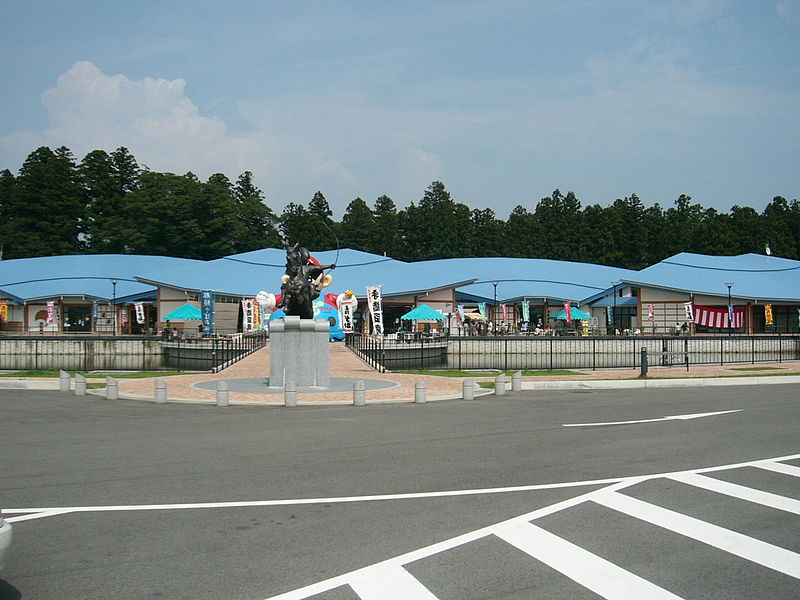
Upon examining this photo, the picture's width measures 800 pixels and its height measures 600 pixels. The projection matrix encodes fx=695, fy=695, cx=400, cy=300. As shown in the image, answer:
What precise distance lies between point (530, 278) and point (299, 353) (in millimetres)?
63716

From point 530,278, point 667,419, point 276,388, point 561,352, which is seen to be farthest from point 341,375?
point 530,278

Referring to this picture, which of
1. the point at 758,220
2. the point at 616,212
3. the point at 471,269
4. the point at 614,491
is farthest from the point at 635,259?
the point at 614,491

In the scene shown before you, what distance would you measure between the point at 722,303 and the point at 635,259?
1608 inches

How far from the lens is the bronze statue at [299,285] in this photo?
2239cm

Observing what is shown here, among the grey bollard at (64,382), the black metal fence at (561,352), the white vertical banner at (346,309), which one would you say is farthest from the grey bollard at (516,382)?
the white vertical banner at (346,309)

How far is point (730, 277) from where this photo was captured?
7175cm

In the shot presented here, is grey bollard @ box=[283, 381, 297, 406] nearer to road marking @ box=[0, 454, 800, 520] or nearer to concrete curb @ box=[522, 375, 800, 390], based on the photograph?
concrete curb @ box=[522, 375, 800, 390]

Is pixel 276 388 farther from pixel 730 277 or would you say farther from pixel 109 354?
pixel 730 277

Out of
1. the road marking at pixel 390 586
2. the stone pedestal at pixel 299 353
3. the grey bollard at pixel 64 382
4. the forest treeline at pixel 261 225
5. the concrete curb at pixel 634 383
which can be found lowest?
the concrete curb at pixel 634 383

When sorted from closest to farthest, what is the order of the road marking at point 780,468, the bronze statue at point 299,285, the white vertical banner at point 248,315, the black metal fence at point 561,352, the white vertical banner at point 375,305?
the road marking at point 780,468, the bronze statue at point 299,285, the black metal fence at point 561,352, the white vertical banner at point 375,305, the white vertical banner at point 248,315

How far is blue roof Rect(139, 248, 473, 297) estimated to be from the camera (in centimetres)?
6650

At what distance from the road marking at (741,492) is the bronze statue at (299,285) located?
14.8 meters

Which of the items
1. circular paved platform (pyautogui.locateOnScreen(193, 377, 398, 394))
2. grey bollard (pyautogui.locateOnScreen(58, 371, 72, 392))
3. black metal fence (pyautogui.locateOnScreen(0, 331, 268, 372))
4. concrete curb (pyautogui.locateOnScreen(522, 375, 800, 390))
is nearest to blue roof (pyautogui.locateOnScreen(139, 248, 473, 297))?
black metal fence (pyautogui.locateOnScreen(0, 331, 268, 372))

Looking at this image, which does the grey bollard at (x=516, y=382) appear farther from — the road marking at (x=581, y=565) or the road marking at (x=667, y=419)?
the road marking at (x=581, y=565)
